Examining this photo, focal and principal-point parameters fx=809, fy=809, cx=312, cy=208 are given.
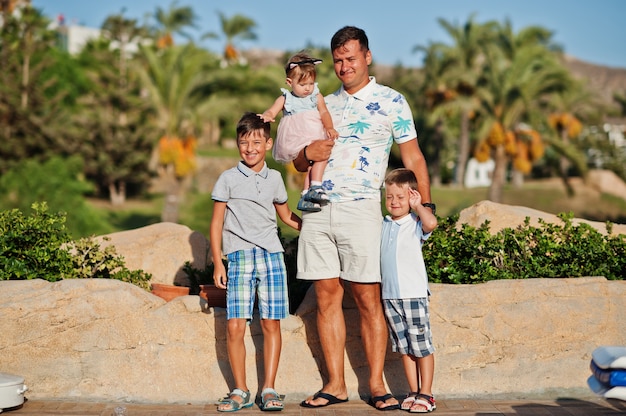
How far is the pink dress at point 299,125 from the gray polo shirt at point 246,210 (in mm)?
275

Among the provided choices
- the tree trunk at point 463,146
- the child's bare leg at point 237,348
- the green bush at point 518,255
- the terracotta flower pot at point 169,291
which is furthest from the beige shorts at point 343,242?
the tree trunk at point 463,146

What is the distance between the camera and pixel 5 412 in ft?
16.7

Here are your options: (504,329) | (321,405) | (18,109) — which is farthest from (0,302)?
(18,109)

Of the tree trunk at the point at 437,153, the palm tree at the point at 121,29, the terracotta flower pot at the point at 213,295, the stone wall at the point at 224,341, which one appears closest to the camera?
the stone wall at the point at 224,341

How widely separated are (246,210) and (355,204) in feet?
2.34

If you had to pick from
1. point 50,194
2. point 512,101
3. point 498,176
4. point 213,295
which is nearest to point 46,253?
point 213,295

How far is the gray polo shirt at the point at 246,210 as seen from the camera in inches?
205

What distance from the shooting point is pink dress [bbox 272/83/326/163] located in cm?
515

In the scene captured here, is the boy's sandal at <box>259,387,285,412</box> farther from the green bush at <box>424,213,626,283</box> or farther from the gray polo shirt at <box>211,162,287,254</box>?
the green bush at <box>424,213,626,283</box>

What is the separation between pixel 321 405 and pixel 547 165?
4769cm

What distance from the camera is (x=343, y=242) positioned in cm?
511

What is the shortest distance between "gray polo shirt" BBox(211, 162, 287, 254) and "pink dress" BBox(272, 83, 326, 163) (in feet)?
0.90

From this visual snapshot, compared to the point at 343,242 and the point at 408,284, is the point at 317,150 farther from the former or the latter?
the point at 408,284

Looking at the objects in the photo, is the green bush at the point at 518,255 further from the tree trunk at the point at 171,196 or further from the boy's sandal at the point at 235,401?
the tree trunk at the point at 171,196
